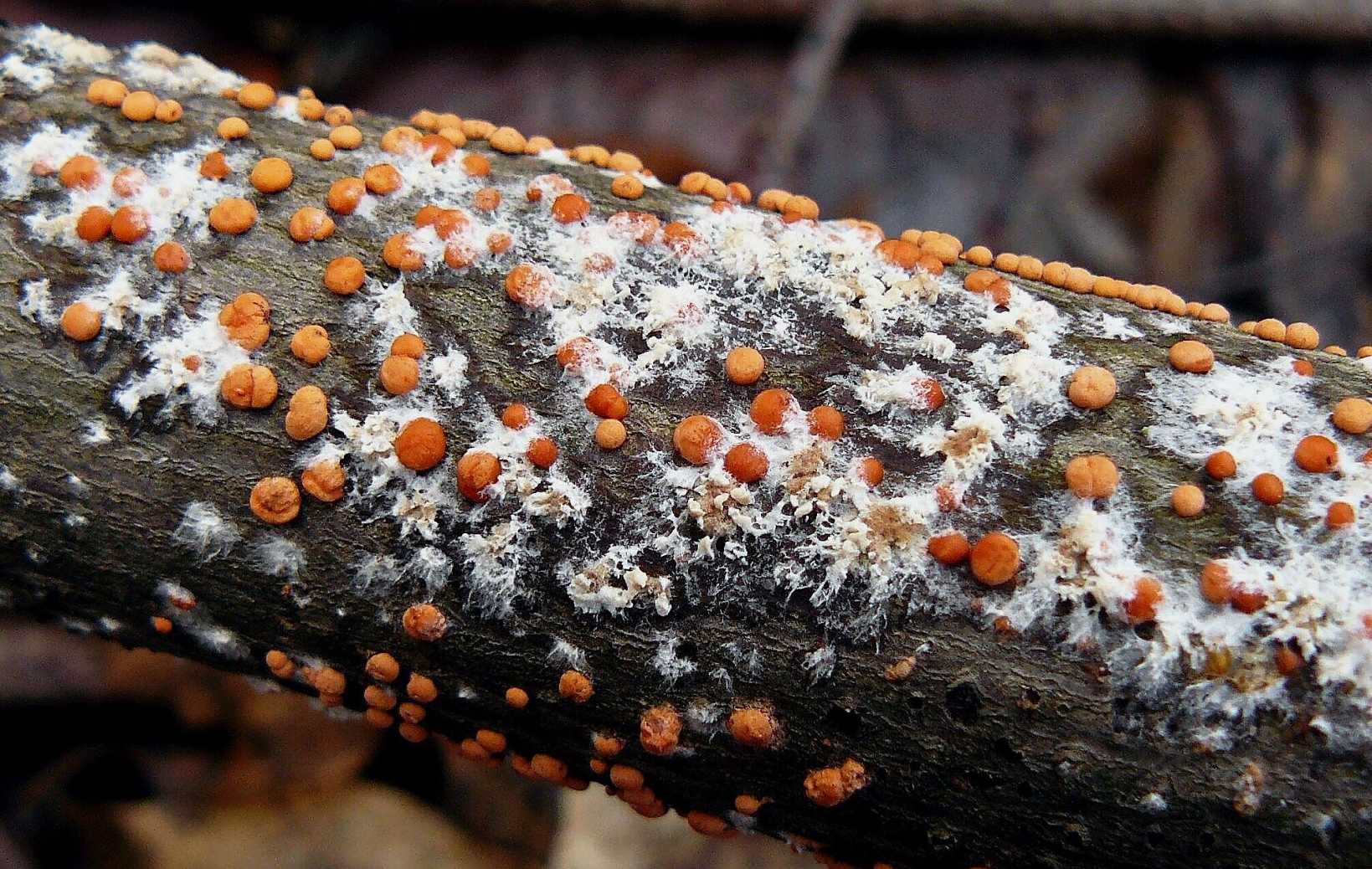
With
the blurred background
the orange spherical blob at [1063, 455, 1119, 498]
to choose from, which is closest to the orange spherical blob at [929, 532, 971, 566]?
the orange spherical blob at [1063, 455, 1119, 498]

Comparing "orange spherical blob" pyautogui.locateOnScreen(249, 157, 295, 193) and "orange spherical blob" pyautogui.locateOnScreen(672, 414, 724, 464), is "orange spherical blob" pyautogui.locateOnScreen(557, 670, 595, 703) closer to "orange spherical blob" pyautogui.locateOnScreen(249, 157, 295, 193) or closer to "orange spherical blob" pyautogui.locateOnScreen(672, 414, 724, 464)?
"orange spherical blob" pyautogui.locateOnScreen(672, 414, 724, 464)

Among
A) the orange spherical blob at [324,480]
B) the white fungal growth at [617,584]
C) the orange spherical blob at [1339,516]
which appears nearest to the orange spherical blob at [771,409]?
the white fungal growth at [617,584]

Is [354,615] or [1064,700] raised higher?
[1064,700]

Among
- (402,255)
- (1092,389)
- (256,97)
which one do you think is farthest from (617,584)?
(256,97)

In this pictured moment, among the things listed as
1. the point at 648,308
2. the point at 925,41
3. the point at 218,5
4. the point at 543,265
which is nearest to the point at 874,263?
the point at 648,308

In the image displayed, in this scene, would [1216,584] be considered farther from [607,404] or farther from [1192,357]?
[607,404]

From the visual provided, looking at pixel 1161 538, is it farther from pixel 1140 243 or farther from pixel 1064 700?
pixel 1140 243
